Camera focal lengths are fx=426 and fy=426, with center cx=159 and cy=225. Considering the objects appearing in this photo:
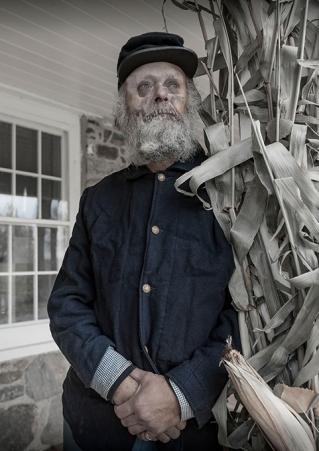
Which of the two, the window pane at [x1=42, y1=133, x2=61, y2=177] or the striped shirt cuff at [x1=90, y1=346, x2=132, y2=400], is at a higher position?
the window pane at [x1=42, y1=133, x2=61, y2=177]

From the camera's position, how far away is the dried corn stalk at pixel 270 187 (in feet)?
2.80

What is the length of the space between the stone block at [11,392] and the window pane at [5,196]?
1.17 metres

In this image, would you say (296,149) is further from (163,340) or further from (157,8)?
(157,8)

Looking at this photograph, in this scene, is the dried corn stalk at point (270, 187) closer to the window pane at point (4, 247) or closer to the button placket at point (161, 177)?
the button placket at point (161, 177)

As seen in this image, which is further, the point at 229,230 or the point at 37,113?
the point at 37,113

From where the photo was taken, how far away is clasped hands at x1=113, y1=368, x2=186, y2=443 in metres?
0.99

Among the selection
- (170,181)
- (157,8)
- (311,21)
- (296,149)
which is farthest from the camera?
(157,8)

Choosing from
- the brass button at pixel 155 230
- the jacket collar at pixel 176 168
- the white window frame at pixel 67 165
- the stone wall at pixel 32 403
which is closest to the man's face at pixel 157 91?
the jacket collar at pixel 176 168

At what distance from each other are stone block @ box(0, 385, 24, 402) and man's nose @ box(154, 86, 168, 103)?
232cm

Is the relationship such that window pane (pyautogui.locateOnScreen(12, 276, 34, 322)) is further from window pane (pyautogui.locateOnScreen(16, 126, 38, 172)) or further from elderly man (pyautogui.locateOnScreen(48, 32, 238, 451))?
elderly man (pyautogui.locateOnScreen(48, 32, 238, 451))

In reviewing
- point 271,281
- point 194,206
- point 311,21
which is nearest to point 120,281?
point 194,206

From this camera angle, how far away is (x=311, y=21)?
99cm

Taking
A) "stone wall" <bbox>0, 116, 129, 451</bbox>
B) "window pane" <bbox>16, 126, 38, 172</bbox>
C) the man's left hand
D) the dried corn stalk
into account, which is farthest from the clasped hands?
"window pane" <bbox>16, 126, 38, 172</bbox>

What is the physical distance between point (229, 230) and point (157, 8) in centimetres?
134
